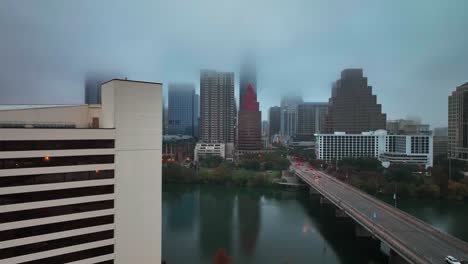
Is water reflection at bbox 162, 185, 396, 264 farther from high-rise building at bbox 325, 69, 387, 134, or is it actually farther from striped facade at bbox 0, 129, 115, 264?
high-rise building at bbox 325, 69, 387, 134

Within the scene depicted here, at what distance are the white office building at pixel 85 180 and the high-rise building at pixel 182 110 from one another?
35.1m

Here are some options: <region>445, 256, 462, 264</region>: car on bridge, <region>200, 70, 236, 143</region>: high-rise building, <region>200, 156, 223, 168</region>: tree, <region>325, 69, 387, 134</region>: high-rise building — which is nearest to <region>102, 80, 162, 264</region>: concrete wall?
<region>445, 256, 462, 264</region>: car on bridge

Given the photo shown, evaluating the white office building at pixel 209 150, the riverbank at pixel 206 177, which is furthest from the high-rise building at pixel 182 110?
the riverbank at pixel 206 177

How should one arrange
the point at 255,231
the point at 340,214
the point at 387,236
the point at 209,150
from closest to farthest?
the point at 387,236, the point at 255,231, the point at 340,214, the point at 209,150

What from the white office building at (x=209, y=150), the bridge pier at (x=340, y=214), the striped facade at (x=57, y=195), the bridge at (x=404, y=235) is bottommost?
the bridge pier at (x=340, y=214)

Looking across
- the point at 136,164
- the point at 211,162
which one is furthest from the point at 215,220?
the point at 211,162

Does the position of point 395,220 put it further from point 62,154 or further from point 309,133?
point 309,133

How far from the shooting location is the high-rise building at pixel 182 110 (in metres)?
38.8

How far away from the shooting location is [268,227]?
29.6 feet

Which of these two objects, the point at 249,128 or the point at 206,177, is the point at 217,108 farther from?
the point at 206,177

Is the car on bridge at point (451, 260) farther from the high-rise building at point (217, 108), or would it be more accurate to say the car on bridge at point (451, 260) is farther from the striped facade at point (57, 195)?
the high-rise building at point (217, 108)

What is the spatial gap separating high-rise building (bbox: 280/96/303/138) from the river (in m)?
32.6

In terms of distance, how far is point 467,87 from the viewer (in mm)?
20938

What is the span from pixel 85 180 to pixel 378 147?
24.6 metres
